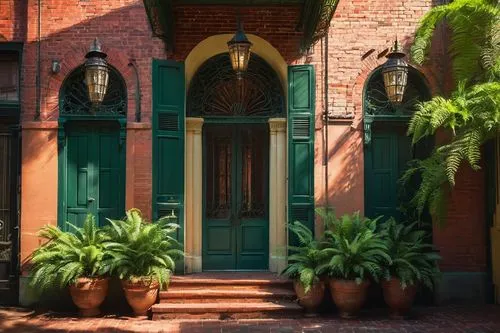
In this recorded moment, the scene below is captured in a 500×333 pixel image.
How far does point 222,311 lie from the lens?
6996 millimetres

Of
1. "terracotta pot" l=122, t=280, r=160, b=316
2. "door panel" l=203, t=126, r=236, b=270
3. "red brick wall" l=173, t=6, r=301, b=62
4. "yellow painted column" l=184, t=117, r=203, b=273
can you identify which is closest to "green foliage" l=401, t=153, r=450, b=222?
"red brick wall" l=173, t=6, r=301, b=62

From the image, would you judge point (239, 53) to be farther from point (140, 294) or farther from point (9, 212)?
point (9, 212)

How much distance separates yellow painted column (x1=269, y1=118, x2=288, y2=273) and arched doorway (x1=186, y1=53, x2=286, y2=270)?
0.15m

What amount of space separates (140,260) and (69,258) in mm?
969

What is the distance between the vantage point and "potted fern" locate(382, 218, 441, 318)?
686 centimetres

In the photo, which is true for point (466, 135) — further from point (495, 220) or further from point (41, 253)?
point (41, 253)

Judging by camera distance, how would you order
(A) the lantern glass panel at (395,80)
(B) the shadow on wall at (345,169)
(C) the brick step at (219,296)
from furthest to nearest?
(B) the shadow on wall at (345,169)
(C) the brick step at (219,296)
(A) the lantern glass panel at (395,80)

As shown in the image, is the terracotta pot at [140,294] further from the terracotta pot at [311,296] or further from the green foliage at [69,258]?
the terracotta pot at [311,296]

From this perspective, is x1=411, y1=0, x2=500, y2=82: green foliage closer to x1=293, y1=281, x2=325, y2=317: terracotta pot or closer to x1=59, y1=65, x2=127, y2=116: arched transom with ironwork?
x1=293, y1=281, x2=325, y2=317: terracotta pot

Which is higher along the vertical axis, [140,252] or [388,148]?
[388,148]

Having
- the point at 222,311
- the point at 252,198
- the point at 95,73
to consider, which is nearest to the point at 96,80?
the point at 95,73

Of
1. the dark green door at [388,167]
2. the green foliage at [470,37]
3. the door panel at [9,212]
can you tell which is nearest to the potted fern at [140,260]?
the door panel at [9,212]

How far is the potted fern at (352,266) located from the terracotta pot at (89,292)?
2960 millimetres

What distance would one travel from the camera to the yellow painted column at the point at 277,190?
831cm
